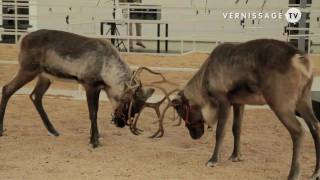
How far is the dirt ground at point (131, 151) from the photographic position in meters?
6.27

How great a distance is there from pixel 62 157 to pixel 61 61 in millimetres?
1247

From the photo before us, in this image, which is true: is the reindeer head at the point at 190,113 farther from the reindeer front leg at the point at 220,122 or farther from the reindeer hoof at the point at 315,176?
the reindeer hoof at the point at 315,176

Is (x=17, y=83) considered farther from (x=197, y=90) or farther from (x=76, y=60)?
(x=197, y=90)

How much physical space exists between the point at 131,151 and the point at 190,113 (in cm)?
97

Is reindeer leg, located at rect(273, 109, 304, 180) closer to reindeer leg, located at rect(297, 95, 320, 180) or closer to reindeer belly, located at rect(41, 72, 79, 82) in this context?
reindeer leg, located at rect(297, 95, 320, 180)

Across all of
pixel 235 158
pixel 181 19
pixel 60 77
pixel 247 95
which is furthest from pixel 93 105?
pixel 181 19

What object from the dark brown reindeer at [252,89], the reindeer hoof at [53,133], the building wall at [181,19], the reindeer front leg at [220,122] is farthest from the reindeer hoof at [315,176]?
the building wall at [181,19]

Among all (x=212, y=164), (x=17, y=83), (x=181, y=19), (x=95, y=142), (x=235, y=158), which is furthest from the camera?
(x=181, y=19)

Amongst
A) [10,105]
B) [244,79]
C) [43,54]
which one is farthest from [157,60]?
[244,79]

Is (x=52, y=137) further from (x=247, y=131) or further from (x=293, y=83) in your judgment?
(x=293, y=83)

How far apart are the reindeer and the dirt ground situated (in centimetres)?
53

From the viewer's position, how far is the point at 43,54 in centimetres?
757

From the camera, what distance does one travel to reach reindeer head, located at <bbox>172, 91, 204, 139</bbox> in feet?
22.3

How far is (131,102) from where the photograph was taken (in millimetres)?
7152
